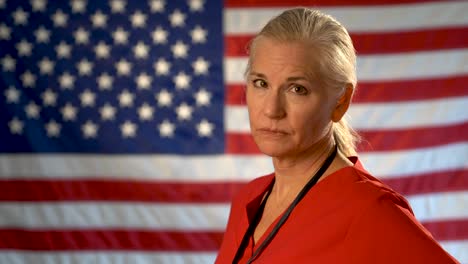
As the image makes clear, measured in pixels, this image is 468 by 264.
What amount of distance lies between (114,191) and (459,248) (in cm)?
148

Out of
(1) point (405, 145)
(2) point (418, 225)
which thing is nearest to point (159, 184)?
(1) point (405, 145)

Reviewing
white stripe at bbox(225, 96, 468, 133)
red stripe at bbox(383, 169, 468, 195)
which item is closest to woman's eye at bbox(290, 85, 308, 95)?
white stripe at bbox(225, 96, 468, 133)

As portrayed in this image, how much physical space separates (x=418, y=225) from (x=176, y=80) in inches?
72.3

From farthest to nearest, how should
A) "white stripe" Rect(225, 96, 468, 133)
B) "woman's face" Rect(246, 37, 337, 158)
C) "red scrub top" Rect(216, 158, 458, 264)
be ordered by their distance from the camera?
"white stripe" Rect(225, 96, 468, 133) < "woman's face" Rect(246, 37, 337, 158) < "red scrub top" Rect(216, 158, 458, 264)

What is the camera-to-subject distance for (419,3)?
107 inches

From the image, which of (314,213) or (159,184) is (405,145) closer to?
(159,184)

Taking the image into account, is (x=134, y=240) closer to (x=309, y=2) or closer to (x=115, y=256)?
(x=115, y=256)

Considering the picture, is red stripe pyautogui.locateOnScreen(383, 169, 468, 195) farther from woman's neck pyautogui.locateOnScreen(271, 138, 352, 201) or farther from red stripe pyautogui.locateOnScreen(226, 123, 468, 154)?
woman's neck pyautogui.locateOnScreen(271, 138, 352, 201)

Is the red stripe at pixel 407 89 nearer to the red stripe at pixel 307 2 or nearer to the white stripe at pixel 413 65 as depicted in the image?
the white stripe at pixel 413 65

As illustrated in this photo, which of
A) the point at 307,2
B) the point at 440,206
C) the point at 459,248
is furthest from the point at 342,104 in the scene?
the point at 459,248

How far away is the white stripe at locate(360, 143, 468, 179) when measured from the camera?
2.72 meters

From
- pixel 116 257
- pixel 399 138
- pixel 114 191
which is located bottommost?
pixel 116 257

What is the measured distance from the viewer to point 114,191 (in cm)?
277

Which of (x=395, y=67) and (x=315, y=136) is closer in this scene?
(x=315, y=136)
